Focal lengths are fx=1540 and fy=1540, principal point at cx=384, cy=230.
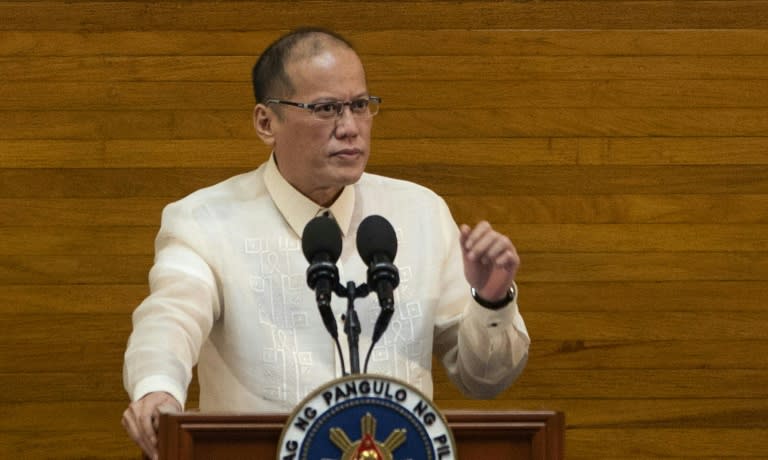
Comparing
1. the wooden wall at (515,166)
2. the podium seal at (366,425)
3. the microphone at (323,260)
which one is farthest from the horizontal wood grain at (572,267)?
the podium seal at (366,425)

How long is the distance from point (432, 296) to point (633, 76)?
1403mm

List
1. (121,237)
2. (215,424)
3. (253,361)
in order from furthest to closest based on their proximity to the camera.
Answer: (121,237) → (253,361) → (215,424)

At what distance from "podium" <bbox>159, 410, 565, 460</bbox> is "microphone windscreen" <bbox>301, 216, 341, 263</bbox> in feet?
0.95

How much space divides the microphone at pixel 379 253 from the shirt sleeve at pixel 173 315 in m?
0.52

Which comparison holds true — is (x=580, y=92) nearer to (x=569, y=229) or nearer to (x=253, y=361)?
(x=569, y=229)

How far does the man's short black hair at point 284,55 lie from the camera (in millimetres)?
3404

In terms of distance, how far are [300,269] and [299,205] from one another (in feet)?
0.49

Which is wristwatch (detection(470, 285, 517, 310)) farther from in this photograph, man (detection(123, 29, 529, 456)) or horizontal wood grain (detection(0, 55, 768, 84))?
horizontal wood grain (detection(0, 55, 768, 84))

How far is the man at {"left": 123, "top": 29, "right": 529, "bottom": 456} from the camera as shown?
10.7 feet

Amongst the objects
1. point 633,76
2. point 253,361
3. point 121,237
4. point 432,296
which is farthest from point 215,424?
Answer: point 633,76

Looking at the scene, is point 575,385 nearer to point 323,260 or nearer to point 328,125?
point 328,125

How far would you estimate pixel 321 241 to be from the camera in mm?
2549

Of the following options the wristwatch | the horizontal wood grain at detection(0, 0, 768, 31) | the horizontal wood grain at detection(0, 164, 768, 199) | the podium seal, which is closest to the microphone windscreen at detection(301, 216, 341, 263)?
the podium seal

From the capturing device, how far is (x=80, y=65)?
4527 millimetres
